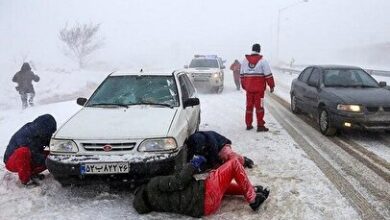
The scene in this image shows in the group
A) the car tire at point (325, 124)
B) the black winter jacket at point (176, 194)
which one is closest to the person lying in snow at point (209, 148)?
the black winter jacket at point (176, 194)

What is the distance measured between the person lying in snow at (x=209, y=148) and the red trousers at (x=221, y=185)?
86 centimetres

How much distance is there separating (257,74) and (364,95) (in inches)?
89.5

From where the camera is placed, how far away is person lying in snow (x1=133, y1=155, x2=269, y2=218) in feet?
14.1

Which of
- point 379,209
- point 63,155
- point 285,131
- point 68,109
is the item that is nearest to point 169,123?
point 63,155

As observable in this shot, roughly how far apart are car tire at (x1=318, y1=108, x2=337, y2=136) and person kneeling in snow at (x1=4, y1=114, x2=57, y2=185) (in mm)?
5474

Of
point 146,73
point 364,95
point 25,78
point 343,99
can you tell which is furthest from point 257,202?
point 25,78

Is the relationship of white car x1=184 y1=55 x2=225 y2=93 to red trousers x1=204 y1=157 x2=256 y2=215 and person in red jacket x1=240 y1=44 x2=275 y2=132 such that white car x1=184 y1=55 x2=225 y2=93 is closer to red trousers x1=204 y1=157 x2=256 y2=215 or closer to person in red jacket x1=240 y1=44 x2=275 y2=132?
person in red jacket x1=240 y1=44 x2=275 y2=132

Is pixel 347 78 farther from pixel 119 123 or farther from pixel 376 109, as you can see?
pixel 119 123

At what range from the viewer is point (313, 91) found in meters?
9.51

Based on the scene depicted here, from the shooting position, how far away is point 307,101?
9.85 metres

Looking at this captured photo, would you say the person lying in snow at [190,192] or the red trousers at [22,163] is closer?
the person lying in snow at [190,192]

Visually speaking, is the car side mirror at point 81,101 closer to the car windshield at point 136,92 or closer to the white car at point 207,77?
the car windshield at point 136,92

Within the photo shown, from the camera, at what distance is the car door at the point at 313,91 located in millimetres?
9273

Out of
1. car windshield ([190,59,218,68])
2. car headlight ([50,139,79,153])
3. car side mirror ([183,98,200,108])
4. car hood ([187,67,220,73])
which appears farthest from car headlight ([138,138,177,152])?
car windshield ([190,59,218,68])
